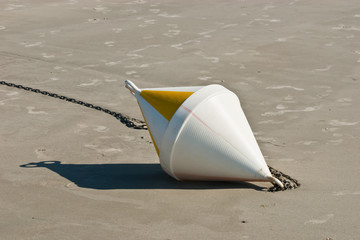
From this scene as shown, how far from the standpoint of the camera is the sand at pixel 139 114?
533 centimetres

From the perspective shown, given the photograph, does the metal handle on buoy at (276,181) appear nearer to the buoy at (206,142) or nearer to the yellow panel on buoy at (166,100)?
the buoy at (206,142)

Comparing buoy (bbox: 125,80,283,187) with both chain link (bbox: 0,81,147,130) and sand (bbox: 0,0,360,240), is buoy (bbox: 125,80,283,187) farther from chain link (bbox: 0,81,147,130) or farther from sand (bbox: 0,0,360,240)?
chain link (bbox: 0,81,147,130)

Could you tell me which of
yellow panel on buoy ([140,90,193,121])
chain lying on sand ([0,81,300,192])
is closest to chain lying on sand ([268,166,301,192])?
chain lying on sand ([0,81,300,192])

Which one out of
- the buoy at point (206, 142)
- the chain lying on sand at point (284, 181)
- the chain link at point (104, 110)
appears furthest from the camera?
the chain link at point (104, 110)

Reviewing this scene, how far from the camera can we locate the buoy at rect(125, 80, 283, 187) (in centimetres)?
587

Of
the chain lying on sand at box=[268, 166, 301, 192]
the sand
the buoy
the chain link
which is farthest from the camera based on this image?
the chain link

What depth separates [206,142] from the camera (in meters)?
5.88

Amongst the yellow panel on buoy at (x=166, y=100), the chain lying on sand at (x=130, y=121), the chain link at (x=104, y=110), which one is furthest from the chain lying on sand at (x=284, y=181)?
the chain link at (x=104, y=110)

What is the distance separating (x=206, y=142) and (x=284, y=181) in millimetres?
959

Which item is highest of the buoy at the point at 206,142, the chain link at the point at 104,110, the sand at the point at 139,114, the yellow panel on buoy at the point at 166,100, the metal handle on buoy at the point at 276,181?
the yellow panel on buoy at the point at 166,100

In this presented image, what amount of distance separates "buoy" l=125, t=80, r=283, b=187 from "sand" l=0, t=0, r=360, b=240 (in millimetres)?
180

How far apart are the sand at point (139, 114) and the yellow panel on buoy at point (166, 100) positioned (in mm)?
727

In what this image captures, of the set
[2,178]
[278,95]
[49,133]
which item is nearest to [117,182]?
[2,178]

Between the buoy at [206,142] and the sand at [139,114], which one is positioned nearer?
the sand at [139,114]
